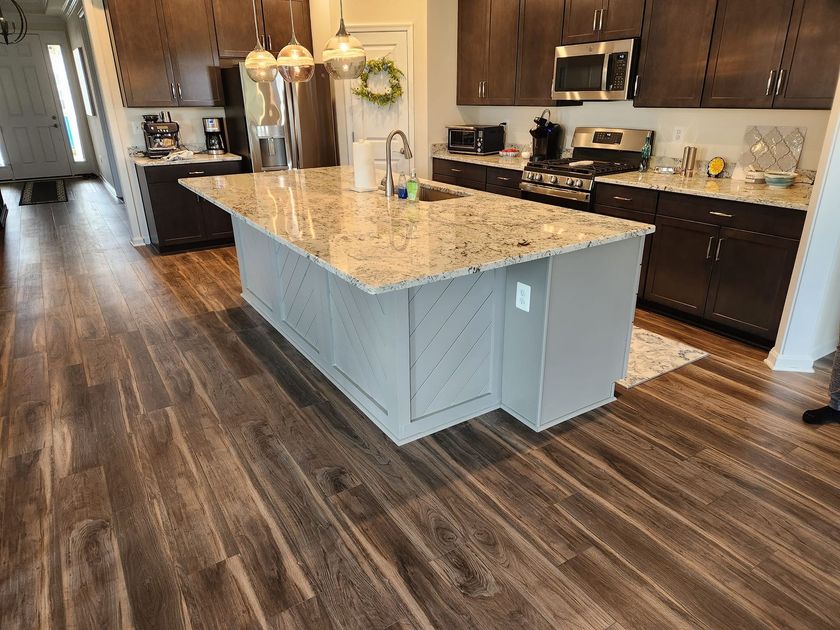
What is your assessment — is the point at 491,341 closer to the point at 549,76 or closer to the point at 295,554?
the point at 295,554

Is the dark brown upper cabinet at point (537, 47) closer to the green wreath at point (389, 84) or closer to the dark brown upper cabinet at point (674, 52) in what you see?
the dark brown upper cabinet at point (674, 52)

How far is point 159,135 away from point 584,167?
4048 mm

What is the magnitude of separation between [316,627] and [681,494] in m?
1.42

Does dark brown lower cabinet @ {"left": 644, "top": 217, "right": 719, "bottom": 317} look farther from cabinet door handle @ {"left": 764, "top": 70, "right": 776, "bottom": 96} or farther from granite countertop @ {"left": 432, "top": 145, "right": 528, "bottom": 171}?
granite countertop @ {"left": 432, "top": 145, "right": 528, "bottom": 171}

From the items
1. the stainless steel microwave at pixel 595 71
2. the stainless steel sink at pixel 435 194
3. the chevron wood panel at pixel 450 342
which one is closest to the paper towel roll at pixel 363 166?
the stainless steel sink at pixel 435 194

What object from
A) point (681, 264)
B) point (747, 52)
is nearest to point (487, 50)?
point (747, 52)

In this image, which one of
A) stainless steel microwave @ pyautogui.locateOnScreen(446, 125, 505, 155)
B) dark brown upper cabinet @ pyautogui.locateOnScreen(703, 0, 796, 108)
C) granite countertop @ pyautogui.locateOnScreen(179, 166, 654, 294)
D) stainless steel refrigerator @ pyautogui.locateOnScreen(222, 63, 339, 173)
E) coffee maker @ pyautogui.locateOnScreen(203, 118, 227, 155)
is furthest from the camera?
coffee maker @ pyautogui.locateOnScreen(203, 118, 227, 155)

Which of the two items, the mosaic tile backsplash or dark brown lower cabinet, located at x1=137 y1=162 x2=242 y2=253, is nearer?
the mosaic tile backsplash

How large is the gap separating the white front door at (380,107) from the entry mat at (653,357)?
9.84 ft

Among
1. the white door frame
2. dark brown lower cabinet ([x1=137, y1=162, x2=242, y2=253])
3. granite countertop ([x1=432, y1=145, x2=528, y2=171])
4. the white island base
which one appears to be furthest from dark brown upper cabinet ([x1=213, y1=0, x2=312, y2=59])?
the white island base

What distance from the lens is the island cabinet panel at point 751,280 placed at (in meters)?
3.06

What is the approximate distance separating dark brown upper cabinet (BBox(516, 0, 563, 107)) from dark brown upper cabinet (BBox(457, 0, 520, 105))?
88mm

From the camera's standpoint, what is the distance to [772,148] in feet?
11.6

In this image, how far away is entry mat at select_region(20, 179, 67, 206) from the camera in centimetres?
808
